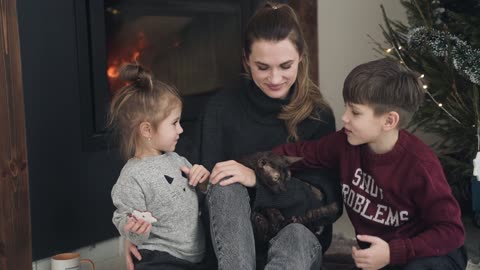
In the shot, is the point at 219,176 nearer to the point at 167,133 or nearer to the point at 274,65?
the point at 167,133

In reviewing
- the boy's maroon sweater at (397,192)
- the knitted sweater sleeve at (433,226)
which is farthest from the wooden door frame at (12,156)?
the knitted sweater sleeve at (433,226)

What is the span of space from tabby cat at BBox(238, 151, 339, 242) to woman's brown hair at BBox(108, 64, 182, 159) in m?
0.24

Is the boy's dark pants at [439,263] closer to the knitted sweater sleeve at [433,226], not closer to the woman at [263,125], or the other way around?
the knitted sweater sleeve at [433,226]

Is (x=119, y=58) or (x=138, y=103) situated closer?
(x=138, y=103)

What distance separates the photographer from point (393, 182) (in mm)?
1324

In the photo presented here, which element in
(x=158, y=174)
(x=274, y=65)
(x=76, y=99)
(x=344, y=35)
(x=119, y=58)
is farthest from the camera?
(x=344, y=35)

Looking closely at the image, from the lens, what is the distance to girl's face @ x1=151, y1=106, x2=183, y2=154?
1387 mm

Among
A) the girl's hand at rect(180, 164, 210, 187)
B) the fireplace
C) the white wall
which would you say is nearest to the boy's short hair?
the girl's hand at rect(180, 164, 210, 187)

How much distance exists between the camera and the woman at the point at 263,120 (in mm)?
1311

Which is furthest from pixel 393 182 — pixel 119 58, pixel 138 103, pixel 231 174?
pixel 119 58

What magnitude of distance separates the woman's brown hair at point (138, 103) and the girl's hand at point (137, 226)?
213mm

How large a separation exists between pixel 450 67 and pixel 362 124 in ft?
3.47

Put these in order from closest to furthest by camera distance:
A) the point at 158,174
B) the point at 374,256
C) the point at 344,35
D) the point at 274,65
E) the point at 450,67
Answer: the point at 374,256 < the point at 158,174 < the point at 274,65 < the point at 450,67 < the point at 344,35

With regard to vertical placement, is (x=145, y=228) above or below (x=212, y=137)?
below
